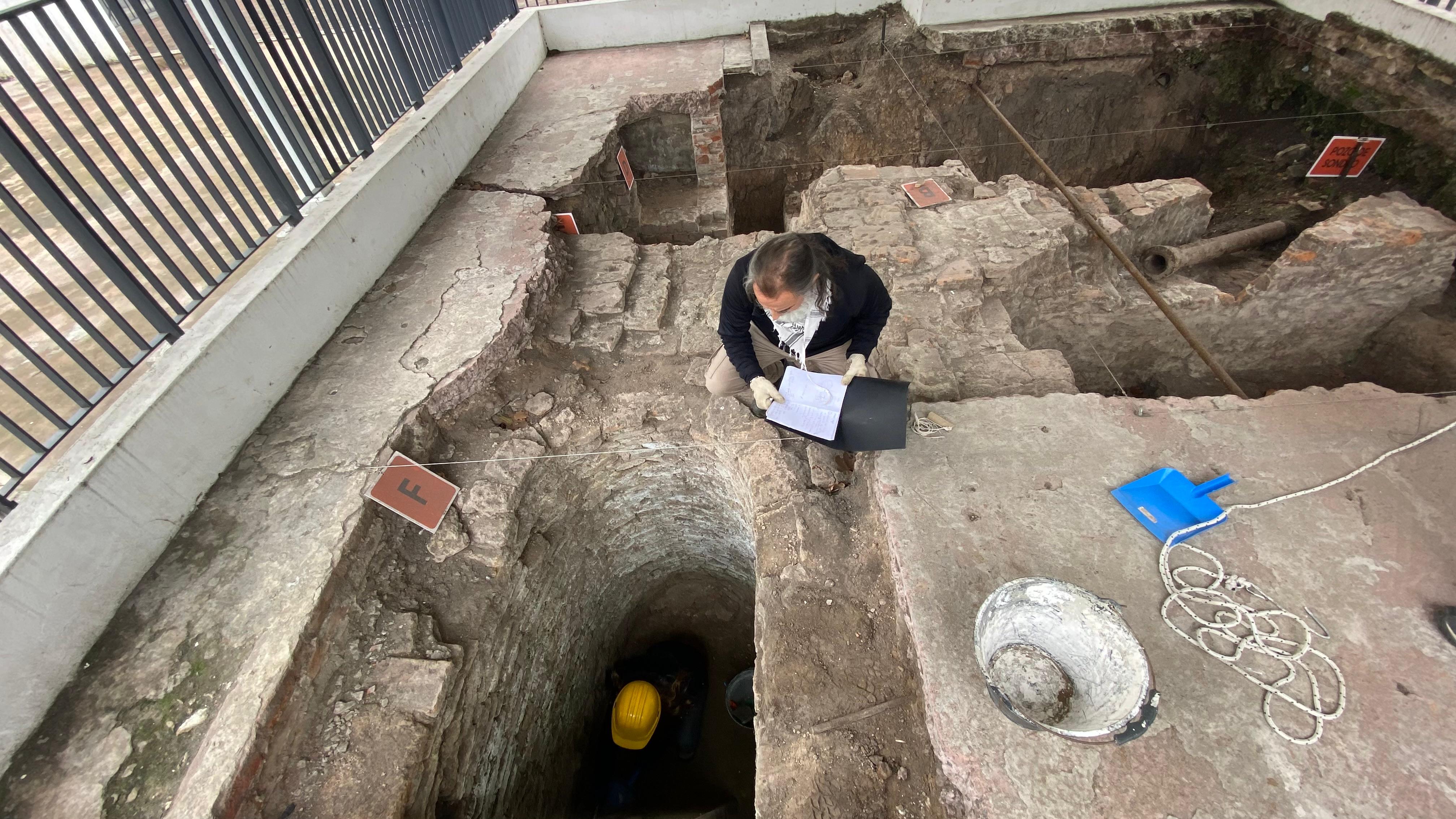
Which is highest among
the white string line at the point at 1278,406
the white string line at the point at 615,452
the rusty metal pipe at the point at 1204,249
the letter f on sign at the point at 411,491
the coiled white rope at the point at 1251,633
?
the white string line at the point at 1278,406

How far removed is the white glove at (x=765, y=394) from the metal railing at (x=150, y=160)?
7.86ft

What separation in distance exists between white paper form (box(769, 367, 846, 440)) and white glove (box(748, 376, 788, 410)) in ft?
0.05

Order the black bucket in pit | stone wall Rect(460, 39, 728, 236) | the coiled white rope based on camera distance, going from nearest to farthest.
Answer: the coiled white rope → the black bucket in pit → stone wall Rect(460, 39, 728, 236)

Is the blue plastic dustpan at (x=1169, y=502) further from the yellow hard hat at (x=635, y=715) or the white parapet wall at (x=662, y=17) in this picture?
the white parapet wall at (x=662, y=17)

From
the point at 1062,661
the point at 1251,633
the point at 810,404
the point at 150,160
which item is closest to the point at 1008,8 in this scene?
the point at 810,404

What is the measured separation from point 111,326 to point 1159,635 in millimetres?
4361

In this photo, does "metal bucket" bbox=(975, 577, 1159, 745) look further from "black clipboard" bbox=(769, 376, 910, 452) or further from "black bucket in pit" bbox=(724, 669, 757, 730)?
"black bucket in pit" bbox=(724, 669, 757, 730)

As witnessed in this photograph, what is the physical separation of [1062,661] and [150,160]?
4.03 meters

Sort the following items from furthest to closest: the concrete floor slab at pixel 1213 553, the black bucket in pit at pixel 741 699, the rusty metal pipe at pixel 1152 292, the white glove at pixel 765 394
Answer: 1. the black bucket in pit at pixel 741 699
2. the rusty metal pipe at pixel 1152 292
3. the white glove at pixel 765 394
4. the concrete floor slab at pixel 1213 553

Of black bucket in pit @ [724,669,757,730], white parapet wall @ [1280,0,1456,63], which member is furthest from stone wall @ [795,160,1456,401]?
black bucket in pit @ [724,669,757,730]

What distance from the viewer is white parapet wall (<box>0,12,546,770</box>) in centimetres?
186

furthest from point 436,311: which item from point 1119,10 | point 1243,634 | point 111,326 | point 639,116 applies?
point 1119,10

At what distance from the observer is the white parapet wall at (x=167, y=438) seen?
186cm

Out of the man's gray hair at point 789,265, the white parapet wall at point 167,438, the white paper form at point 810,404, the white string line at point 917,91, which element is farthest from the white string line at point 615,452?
the white string line at point 917,91
